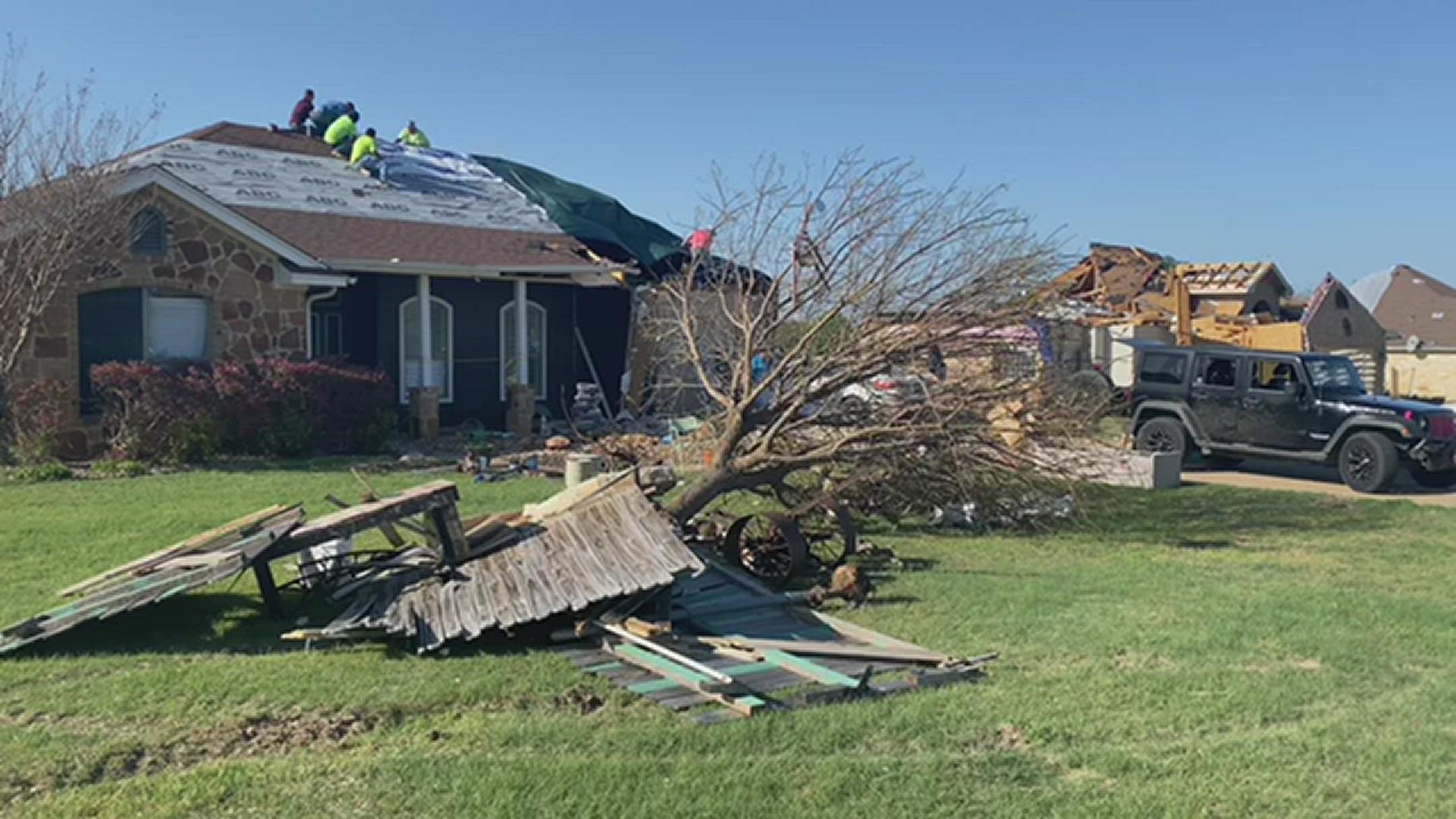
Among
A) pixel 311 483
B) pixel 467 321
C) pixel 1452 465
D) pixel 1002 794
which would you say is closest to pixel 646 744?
pixel 1002 794

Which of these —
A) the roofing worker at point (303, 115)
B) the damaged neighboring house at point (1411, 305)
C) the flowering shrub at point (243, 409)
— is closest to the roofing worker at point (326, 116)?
the roofing worker at point (303, 115)

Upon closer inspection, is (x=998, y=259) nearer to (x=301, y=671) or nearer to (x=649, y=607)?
(x=649, y=607)

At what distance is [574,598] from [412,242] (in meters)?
13.2

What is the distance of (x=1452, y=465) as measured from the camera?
14.5 meters

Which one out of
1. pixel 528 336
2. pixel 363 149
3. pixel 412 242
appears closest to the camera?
pixel 412 242

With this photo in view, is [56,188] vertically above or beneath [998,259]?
above

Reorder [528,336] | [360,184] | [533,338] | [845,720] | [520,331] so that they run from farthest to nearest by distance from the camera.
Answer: [360,184], [533,338], [528,336], [520,331], [845,720]

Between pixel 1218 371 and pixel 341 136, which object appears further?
pixel 341 136

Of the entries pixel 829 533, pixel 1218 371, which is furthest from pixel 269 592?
pixel 1218 371

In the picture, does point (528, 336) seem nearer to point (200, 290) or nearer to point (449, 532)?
point (200, 290)

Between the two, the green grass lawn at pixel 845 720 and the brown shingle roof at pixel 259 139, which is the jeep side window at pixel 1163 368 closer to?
the green grass lawn at pixel 845 720

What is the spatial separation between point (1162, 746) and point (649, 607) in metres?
3.18

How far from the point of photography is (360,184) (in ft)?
69.5

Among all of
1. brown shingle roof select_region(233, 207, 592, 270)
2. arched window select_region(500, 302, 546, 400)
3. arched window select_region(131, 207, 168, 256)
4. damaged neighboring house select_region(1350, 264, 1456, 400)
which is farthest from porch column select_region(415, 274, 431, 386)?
damaged neighboring house select_region(1350, 264, 1456, 400)
